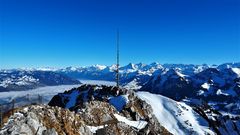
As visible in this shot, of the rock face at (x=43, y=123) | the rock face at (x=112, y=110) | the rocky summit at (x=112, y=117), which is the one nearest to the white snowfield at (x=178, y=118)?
the rocky summit at (x=112, y=117)

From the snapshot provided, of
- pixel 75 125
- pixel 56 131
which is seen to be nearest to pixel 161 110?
pixel 75 125

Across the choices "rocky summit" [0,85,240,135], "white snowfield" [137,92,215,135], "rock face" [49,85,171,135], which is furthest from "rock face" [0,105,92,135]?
"white snowfield" [137,92,215,135]

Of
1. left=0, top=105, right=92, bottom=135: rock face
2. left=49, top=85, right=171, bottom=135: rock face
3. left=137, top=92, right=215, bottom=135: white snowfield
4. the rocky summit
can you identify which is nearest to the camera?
left=0, top=105, right=92, bottom=135: rock face

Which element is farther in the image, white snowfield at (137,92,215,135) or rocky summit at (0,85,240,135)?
white snowfield at (137,92,215,135)

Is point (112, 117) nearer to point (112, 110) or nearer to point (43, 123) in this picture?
point (112, 110)

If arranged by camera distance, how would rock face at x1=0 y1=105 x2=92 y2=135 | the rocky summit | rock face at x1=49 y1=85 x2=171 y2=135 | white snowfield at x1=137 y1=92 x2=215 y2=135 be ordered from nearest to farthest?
rock face at x1=0 y1=105 x2=92 y2=135
the rocky summit
rock face at x1=49 y1=85 x2=171 y2=135
white snowfield at x1=137 y1=92 x2=215 y2=135

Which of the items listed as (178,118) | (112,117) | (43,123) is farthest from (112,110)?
(43,123)

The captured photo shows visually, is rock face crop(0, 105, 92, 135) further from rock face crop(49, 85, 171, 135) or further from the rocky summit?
rock face crop(49, 85, 171, 135)

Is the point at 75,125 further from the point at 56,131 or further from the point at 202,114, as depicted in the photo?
the point at 202,114

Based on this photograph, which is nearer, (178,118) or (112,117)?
(112,117)
